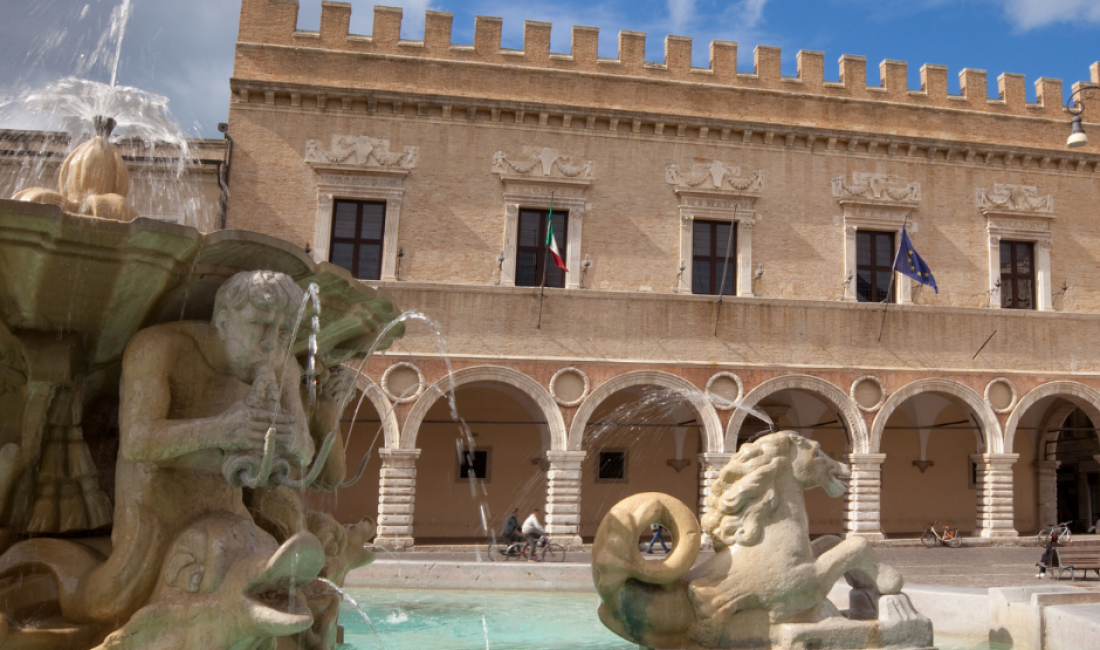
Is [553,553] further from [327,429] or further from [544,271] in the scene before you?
[327,429]

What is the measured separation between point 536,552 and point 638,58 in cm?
979

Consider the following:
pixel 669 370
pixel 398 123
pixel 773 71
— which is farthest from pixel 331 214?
pixel 773 71

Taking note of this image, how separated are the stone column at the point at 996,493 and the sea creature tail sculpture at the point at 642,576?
15.2 m

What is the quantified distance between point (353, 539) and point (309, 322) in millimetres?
1040

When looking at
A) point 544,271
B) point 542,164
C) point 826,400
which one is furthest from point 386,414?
point 826,400

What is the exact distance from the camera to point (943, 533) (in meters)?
17.3

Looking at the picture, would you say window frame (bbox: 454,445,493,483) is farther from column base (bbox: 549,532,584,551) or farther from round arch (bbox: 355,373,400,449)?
column base (bbox: 549,532,584,551)

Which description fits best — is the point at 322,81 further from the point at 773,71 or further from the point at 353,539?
the point at 353,539

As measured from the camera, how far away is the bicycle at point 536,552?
1388 centimetres

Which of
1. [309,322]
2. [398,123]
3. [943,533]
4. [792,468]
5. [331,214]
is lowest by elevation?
[943,533]

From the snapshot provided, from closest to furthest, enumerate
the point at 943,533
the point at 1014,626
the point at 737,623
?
the point at 737,623 < the point at 1014,626 < the point at 943,533

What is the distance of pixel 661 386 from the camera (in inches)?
650

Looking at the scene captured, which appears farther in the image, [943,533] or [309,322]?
[943,533]

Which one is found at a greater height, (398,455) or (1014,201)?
(1014,201)
